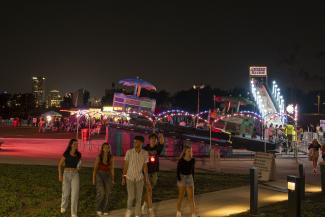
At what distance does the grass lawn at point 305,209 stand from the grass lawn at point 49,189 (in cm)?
277

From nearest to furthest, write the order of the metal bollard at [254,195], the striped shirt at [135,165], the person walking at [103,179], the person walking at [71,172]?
1. the striped shirt at [135,165]
2. the person walking at [71,172]
3. the person walking at [103,179]
4. the metal bollard at [254,195]

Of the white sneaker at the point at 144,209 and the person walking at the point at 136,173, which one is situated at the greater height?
the person walking at the point at 136,173

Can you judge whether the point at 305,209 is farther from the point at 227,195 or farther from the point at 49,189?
the point at 49,189

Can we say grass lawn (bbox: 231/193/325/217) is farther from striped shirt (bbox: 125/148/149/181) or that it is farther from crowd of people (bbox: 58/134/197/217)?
striped shirt (bbox: 125/148/149/181)

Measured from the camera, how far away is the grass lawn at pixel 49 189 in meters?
11.0

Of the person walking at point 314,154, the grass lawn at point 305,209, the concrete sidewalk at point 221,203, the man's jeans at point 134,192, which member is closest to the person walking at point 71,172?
the concrete sidewalk at point 221,203

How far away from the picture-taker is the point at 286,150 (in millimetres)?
29938

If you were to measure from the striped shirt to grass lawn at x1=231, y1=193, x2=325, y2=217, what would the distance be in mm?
2574

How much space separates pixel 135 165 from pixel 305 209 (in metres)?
4.50

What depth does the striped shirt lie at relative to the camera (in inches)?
383

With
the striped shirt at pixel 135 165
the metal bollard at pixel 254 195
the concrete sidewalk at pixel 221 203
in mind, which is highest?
the striped shirt at pixel 135 165

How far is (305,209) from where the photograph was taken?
453 inches

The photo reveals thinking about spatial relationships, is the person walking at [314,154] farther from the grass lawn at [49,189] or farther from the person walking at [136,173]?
the person walking at [136,173]

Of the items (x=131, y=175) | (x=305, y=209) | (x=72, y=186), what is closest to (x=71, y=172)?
(x=72, y=186)
